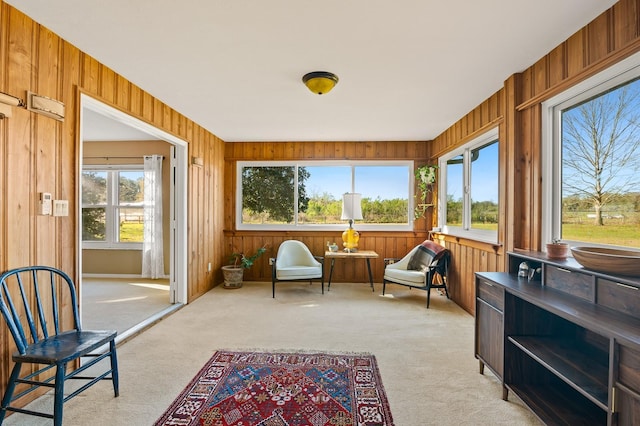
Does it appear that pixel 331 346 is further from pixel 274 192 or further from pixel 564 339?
pixel 274 192

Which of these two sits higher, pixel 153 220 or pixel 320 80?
pixel 320 80

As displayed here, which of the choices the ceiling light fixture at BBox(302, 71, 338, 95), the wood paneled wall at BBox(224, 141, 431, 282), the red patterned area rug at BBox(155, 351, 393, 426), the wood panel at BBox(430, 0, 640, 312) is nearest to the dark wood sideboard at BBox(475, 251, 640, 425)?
the wood panel at BBox(430, 0, 640, 312)

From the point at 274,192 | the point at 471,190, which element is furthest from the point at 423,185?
the point at 274,192

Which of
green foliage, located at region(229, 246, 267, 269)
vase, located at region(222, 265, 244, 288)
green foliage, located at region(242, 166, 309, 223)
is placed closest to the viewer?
vase, located at region(222, 265, 244, 288)

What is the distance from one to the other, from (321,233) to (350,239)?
0.62m

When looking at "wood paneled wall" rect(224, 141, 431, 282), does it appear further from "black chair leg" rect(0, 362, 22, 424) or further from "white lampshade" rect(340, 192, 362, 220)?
"black chair leg" rect(0, 362, 22, 424)

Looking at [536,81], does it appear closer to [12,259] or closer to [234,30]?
[234,30]

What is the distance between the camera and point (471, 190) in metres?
4.21

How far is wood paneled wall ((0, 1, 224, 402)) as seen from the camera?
197 cm

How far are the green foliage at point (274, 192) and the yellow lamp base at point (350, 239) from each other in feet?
3.06

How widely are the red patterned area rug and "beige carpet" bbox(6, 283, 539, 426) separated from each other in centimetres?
11

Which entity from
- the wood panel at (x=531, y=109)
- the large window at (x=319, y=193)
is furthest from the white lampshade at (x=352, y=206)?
the wood panel at (x=531, y=109)

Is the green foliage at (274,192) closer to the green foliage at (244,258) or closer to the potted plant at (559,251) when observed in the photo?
the green foliage at (244,258)

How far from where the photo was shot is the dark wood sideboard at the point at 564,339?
1.31 meters
